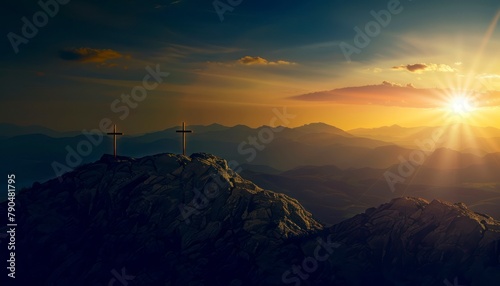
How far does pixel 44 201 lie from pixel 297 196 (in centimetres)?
9858

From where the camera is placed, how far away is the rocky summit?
175 feet

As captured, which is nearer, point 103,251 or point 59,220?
point 103,251

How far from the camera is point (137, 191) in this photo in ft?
207

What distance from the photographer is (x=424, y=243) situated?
5566cm

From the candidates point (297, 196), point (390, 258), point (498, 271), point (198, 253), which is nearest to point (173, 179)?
point (198, 253)

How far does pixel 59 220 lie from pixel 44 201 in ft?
16.4

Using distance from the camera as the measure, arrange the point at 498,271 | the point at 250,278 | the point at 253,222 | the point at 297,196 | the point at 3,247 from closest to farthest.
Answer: the point at 498,271
the point at 250,278
the point at 253,222
the point at 3,247
the point at 297,196

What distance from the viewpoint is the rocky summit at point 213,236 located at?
175ft

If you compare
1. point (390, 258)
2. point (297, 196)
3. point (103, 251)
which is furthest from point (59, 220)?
point (297, 196)

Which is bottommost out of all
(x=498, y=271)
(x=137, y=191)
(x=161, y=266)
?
(x=161, y=266)

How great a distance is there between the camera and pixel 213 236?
2288 inches

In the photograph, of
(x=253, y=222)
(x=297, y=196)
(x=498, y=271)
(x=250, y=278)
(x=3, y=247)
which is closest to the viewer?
(x=498, y=271)

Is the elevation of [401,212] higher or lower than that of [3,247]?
higher

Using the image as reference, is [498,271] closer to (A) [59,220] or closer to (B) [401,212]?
(B) [401,212]
